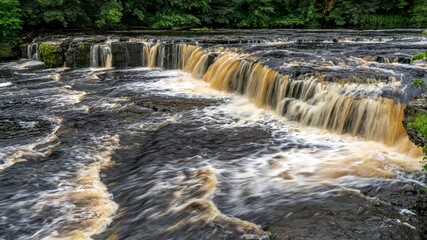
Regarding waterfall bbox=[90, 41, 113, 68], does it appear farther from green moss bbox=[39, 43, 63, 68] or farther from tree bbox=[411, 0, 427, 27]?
tree bbox=[411, 0, 427, 27]

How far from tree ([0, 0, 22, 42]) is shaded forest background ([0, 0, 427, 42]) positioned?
2.06 metres

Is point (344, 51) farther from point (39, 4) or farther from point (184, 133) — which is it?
point (39, 4)

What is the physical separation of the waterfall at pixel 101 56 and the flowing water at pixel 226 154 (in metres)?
3.90

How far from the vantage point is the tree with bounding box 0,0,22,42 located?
20.6 meters

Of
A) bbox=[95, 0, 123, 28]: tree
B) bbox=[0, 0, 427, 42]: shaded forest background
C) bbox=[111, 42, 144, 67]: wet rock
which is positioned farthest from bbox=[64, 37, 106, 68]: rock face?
bbox=[95, 0, 123, 28]: tree

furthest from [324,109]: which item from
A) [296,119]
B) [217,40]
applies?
[217,40]

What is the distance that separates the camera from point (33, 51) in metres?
20.0

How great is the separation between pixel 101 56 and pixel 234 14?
13.5 m

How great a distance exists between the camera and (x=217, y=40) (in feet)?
59.9

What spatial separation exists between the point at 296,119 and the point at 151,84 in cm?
610

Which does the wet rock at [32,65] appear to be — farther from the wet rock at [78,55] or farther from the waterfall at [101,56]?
the waterfall at [101,56]

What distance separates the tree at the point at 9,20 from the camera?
2065 cm

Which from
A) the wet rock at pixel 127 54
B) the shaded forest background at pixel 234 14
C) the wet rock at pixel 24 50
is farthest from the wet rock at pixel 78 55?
the shaded forest background at pixel 234 14

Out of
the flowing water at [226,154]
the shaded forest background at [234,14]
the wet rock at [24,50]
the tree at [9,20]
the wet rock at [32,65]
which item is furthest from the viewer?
the shaded forest background at [234,14]
